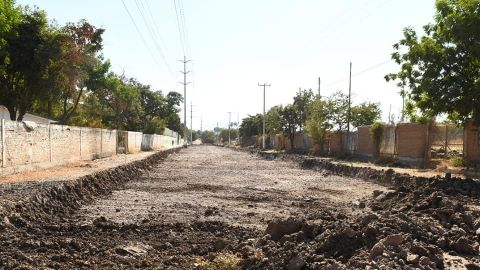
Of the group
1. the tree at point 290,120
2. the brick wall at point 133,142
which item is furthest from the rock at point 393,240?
the tree at point 290,120

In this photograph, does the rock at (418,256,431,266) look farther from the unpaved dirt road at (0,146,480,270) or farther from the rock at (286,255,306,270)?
the rock at (286,255,306,270)

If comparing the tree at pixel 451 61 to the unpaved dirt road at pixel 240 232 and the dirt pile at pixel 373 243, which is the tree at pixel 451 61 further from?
the dirt pile at pixel 373 243

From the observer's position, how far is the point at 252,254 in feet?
24.9

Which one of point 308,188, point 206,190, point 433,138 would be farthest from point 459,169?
point 206,190

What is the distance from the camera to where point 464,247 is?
22.5ft

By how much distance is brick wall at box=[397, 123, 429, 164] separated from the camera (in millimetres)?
26406

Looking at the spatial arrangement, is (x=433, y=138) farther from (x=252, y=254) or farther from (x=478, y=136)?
(x=252, y=254)

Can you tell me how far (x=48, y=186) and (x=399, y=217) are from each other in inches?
371

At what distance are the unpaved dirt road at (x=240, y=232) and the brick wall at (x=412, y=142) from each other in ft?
35.5

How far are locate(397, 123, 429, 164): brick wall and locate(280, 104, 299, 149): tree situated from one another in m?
30.5

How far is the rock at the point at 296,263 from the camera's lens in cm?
650

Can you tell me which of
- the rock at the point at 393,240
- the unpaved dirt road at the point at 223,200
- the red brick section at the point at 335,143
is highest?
the red brick section at the point at 335,143

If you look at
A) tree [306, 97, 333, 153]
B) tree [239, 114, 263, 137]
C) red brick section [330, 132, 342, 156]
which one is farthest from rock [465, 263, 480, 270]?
tree [239, 114, 263, 137]

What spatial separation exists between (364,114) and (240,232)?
37448 mm
